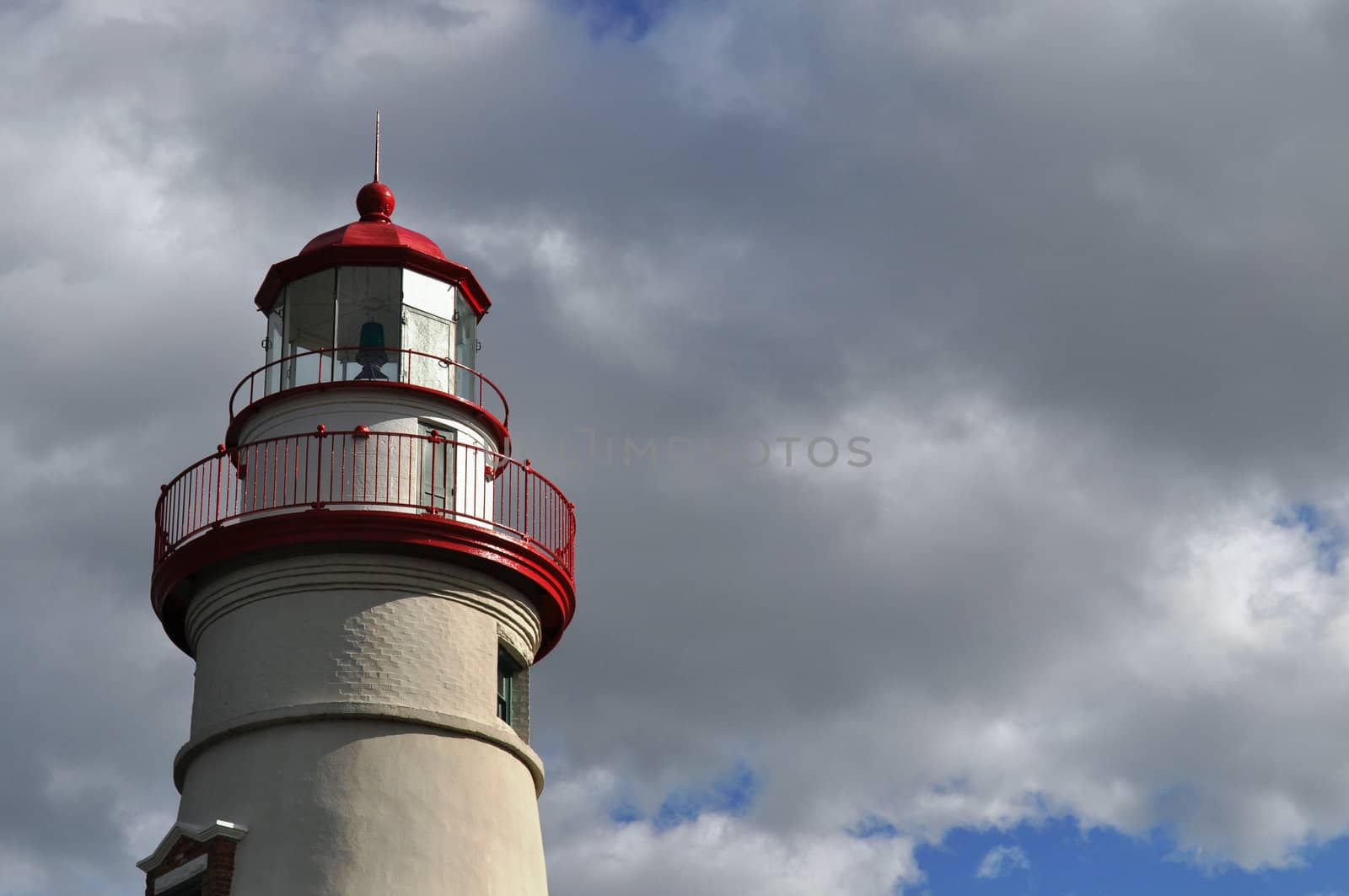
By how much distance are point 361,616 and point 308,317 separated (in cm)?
465

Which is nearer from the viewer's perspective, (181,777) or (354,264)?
(181,777)

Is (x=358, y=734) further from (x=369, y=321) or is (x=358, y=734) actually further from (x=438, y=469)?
(x=369, y=321)

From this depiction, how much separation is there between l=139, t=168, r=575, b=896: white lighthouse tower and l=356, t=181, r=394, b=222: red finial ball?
0.73 m

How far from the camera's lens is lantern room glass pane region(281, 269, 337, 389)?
83.6ft

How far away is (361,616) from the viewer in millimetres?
22734

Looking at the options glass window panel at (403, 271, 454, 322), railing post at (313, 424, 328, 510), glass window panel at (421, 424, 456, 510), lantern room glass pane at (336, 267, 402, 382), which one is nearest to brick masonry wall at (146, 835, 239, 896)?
railing post at (313, 424, 328, 510)

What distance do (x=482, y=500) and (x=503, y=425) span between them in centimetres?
108

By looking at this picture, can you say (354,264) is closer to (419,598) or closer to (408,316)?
(408,316)

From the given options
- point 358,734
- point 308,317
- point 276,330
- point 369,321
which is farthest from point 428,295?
point 358,734

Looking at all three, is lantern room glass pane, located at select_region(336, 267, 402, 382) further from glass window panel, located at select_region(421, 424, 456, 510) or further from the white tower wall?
the white tower wall

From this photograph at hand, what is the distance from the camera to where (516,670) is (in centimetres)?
2450

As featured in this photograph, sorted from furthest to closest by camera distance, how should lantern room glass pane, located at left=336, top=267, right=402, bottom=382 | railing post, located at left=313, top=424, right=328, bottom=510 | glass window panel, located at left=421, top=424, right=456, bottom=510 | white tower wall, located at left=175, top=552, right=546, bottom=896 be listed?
lantern room glass pane, located at left=336, top=267, right=402, bottom=382
glass window panel, located at left=421, top=424, right=456, bottom=510
railing post, located at left=313, top=424, right=328, bottom=510
white tower wall, located at left=175, top=552, right=546, bottom=896

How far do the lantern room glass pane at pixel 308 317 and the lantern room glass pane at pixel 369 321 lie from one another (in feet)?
0.52

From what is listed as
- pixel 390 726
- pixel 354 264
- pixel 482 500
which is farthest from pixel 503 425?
pixel 390 726
